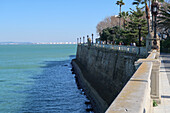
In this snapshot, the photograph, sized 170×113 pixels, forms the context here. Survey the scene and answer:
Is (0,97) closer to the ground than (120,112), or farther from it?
closer to the ground

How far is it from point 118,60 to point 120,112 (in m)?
19.6

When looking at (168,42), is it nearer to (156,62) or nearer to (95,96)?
(95,96)

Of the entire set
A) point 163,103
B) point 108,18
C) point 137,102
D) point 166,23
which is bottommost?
point 163,103

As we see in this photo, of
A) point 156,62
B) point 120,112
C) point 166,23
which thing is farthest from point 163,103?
point 166,23

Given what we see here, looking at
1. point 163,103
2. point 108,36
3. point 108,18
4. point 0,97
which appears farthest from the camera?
point 108,18

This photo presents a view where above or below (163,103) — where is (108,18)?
above

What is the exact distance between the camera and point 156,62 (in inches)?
343

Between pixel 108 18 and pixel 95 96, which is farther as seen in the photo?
pixel 108 18

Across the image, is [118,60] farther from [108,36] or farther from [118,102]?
[108,36]

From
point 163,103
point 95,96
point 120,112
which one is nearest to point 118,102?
point 120,112

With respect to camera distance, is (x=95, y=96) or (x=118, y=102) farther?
(x=95, y=96)

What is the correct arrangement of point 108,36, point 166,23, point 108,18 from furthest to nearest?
point 108,18
point 108,36
point 166,23

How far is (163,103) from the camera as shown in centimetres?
846

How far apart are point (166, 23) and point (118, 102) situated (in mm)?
35470
